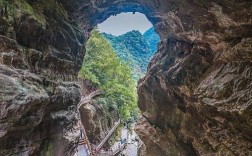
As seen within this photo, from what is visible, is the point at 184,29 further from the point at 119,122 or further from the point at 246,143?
the point at 119,122

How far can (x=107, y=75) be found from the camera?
3009 centimetres

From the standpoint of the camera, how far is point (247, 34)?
9.12 metres

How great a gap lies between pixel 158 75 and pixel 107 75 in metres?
14.8

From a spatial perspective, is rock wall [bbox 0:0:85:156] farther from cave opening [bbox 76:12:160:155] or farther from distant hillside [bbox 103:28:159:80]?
distant hillside [bbox 103:28:159:80]

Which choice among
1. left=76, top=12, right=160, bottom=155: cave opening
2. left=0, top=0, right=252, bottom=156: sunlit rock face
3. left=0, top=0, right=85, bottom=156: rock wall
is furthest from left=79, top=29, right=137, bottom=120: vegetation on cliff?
left=0, top=0, right=85, bottom=156: rock wall

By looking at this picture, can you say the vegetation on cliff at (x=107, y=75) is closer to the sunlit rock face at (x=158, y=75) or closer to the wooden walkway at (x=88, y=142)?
the wooden walkway at (x=88, y=142)

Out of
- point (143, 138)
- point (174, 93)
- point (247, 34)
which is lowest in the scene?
point (143, 138)

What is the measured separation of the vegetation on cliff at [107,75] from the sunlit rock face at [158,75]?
36.9 ft

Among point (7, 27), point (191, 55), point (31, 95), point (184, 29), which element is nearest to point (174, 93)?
point (191, 55)

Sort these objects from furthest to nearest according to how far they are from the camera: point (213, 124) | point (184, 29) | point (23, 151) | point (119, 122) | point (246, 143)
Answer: point (119, 122)
point (184, 29)
point (213, 124)
point (23, 151)
point (246, 143)

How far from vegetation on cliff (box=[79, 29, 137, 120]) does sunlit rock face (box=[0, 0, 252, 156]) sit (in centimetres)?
1125

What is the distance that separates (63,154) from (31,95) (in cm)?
675

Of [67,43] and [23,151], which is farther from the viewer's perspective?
[67,43]

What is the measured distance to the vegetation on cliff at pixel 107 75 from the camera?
1131 inches
